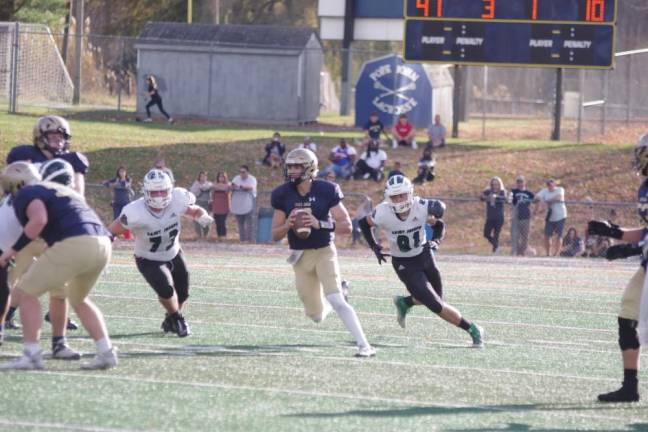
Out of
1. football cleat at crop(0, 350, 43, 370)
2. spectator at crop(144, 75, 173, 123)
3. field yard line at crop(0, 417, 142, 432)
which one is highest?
spectator at crop(144, 75, 173, 123)

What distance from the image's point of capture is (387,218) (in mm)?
11148

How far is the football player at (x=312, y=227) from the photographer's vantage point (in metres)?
10.1

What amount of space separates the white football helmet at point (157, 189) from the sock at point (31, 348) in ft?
7.93

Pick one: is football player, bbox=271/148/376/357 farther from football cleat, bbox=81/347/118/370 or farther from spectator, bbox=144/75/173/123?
spectator, bbox=144/75/173/123

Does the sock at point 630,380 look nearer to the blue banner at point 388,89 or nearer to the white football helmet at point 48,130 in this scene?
the white football helmet at point 48,130

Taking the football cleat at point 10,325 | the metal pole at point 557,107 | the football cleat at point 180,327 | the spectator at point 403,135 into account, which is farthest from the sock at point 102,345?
the spectator at point 403,135

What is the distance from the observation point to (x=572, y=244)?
945 inches

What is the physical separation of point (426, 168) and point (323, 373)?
19.9 meters

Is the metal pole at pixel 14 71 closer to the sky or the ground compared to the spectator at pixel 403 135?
closer to the sky

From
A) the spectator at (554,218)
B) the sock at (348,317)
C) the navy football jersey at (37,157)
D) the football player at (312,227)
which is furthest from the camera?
the spectator at (554,218)

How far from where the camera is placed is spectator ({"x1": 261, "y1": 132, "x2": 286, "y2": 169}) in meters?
29.7

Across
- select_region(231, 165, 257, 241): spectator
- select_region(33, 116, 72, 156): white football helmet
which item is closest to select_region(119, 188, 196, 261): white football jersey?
select_region(33, 116, 72, 156): white football helmet

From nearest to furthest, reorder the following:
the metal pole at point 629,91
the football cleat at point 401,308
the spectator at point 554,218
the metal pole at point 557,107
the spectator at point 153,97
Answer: the football cleat at point 401,308
the spectator at point 554,218
the metal pole at point 557,107
the spectator at point 153,97
the metal pole at point 629,91

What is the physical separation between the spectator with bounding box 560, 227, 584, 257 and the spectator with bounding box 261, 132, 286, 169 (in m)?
7.80
